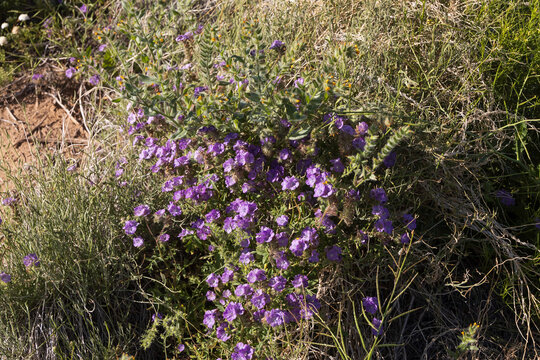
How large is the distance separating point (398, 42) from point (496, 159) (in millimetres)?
729

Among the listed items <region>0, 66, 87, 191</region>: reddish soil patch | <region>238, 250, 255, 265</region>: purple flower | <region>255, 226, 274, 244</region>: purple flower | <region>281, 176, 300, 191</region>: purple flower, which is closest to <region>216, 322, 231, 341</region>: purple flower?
<region>238, 250, 255, 265</region>: purple flower

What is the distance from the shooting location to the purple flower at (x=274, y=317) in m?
1.91

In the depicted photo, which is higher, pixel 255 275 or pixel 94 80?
pixel 94 80

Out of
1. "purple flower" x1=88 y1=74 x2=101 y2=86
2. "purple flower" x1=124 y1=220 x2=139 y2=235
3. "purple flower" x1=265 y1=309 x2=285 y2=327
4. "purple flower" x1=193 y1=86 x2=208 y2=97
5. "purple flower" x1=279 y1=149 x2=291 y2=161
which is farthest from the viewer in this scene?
"purple flower" x1=88 y1=74 x2=101 y2=86

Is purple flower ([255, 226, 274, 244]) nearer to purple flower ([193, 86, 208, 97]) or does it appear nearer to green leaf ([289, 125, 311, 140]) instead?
green leaf ([289, 125, 311, 140])

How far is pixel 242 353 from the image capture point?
6.39 feet

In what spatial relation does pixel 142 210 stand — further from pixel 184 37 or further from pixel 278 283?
pixel 184 37

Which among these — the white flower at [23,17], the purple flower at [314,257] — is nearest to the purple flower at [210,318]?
the purple flower at [314,257]

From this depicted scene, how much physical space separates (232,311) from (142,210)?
2.08ft

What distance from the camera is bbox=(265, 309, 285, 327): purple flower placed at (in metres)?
1.91

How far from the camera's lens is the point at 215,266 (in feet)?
7.29

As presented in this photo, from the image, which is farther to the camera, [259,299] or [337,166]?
[337,166]

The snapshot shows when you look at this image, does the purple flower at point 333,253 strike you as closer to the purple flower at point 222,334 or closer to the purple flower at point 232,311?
the purple flower at point 232,311

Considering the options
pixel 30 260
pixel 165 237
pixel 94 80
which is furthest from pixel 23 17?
pixel 165 237
